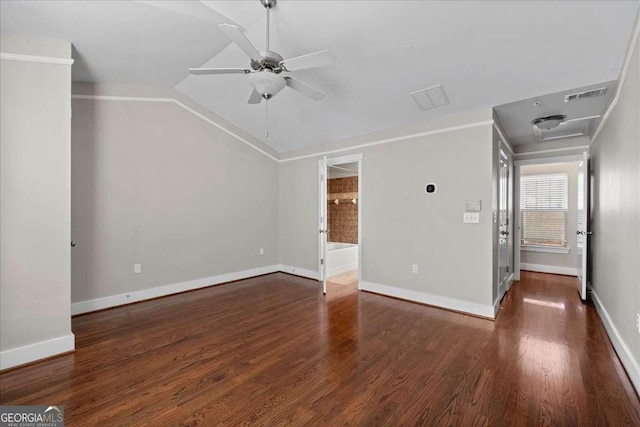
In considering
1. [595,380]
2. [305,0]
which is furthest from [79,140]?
[595,380]

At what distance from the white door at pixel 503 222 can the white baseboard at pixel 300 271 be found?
2.98m

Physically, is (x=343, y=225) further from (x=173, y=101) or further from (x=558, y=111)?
(x=558, y=111)

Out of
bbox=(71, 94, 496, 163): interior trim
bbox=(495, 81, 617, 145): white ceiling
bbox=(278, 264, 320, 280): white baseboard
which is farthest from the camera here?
bbox=(278, 264, 320, 280): white baseboard

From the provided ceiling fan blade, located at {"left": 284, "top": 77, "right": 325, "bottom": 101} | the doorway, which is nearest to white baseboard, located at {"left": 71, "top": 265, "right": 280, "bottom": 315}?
ceiling fan blade, located at {"left": 284, "top": 77, "right": 325, "bottom": 101}

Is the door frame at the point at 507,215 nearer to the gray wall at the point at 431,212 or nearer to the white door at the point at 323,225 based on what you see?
the gray wall at the point at 431,212

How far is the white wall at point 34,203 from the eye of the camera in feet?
7.84

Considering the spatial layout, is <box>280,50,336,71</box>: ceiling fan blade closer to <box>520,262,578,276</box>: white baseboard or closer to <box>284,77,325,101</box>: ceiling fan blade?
<box>284,77,325,101</box>: ceiling fan blade

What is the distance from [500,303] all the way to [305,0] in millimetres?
4329

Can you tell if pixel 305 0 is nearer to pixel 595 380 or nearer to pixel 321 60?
pixel 321 60

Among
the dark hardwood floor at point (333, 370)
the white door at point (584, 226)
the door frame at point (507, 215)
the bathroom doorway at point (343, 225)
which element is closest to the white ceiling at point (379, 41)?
the door frame at point (507, 215)

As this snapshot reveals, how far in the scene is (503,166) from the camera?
4344 millimetres

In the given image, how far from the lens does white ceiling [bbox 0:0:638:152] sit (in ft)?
7.54

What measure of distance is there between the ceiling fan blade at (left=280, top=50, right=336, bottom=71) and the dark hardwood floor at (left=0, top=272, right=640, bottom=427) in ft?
8.21

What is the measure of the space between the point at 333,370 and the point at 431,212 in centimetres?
253
